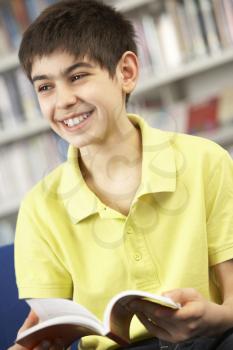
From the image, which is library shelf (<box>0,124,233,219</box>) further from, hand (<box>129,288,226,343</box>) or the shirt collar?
hand (<box>129,288,226,343</box>)

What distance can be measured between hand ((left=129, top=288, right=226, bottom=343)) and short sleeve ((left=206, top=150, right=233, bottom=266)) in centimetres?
13

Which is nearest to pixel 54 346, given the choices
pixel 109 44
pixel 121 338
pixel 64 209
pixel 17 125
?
pixel 121 338

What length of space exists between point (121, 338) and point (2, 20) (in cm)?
190

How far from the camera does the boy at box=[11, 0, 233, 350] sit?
1087 millimetres

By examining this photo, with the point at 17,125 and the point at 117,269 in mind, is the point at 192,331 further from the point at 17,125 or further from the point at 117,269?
the point at 17,125

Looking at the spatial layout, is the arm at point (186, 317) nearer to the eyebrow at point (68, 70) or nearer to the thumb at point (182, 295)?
the thumb at point (182, 295)

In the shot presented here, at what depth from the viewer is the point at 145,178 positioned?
1.12 meters

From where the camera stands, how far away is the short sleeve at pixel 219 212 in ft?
3.59

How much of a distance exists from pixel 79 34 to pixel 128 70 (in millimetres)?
127

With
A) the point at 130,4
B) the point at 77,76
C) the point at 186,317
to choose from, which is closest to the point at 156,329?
the point at 186,317

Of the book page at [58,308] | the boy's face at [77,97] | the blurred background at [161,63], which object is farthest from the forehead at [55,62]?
the blurred background at [161,63]

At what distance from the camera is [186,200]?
3.62ft

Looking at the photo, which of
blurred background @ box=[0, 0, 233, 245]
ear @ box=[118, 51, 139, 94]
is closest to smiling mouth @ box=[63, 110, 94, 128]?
ear @ box=[118, 51, 139, 94]

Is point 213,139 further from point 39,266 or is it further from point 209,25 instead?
point 39,266
